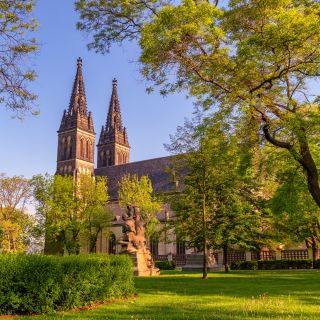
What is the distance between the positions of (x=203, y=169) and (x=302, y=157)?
11.0m

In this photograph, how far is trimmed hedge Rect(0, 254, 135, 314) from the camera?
947 cm

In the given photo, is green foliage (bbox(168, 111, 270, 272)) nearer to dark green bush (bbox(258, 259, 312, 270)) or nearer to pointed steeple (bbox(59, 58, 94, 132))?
dark green bush (bbox(258, 259, 312, 270))

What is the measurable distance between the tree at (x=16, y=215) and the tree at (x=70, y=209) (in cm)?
155

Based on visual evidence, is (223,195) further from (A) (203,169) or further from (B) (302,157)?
(B) (302,157)

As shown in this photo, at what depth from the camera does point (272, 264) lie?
131 ft

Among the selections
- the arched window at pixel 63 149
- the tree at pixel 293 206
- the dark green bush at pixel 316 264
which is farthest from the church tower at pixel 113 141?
the tree at pixel 293 206

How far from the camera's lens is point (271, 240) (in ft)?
109

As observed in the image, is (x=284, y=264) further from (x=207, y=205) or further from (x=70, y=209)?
(x=70, y=209)

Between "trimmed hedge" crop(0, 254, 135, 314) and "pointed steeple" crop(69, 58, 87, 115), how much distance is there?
7543 centimetres

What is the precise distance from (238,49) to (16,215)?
1557 inches

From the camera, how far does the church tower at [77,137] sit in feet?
261

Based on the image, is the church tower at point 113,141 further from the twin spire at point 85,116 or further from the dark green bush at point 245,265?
the dark green bush at point 245,265

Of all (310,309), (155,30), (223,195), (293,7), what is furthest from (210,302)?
(223,195)

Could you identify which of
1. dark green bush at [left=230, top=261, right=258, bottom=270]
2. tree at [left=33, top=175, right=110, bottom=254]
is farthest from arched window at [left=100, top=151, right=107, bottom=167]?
dark green bush at [left=230, top=261, right=258, bottom=270]
